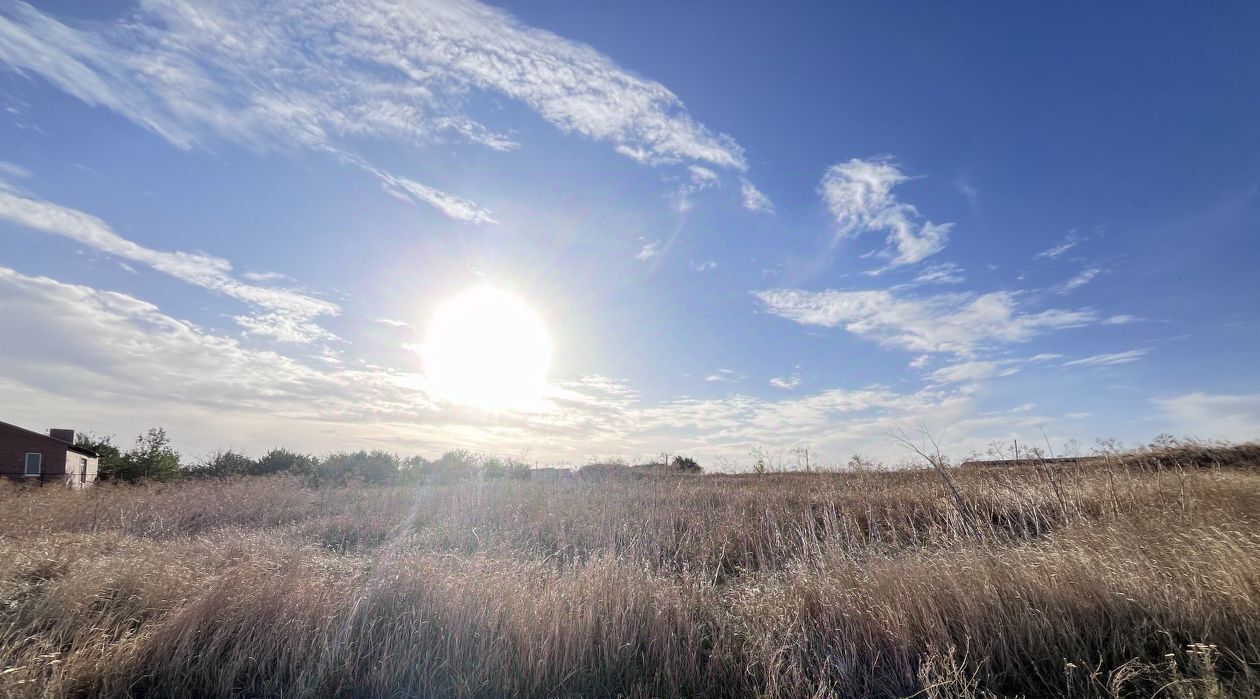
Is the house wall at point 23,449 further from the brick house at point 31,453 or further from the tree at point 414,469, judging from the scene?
the tree at point 414,469

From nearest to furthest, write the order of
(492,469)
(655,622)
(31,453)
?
1. (655,622)
2. (492,469)
3. (31,453)

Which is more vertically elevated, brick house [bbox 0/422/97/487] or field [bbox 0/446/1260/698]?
brick house [bbox 0/422/97/487]

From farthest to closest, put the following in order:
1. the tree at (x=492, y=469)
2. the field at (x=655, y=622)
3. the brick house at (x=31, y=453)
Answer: the brick house at (x=31, y=453) → the tree at (x=492, y=469) → the field at (x=655, y=622)

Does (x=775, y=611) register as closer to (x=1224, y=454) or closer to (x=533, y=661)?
(x=533, y=661)

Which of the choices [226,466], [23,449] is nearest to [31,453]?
[23,449]

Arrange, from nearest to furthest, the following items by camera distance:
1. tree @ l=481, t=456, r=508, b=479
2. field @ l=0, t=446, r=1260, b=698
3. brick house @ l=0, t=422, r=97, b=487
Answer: field @ l=0, t=446, r=1260, b=698 → tree @ l=481, t=456, r=508, b=479 → brick house @ l=0, t=422, r=97, b=487

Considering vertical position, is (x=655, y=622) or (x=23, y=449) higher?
(x=23, y=449)

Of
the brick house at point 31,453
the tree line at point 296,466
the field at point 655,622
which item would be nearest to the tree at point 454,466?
the tree line at point 296,466

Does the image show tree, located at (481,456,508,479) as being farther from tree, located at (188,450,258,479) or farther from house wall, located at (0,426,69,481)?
house wall, located at (0,426,69,481)

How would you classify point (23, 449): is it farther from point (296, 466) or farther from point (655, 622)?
point (655, 622)

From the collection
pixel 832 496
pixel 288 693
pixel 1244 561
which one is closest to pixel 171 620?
pixel 288 693

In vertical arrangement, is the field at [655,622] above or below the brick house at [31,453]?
below

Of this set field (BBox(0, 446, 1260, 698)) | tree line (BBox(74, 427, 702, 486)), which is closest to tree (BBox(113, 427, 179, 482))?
tree line (BBox(74, 427, 702, 486))

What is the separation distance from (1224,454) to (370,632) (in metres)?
22.0
